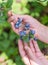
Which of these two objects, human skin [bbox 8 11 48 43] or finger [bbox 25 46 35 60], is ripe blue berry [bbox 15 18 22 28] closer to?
human skin [bbox 8 11 48 43]

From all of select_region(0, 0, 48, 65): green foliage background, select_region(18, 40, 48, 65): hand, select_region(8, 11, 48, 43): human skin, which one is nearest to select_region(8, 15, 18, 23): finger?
select_region(8, 11, 48, 43): human skin

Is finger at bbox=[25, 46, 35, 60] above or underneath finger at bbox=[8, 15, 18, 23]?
underneath

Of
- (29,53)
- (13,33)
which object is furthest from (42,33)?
(13,33)

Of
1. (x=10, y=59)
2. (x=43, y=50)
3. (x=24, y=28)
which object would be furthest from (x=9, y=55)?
(x=24, y=28)

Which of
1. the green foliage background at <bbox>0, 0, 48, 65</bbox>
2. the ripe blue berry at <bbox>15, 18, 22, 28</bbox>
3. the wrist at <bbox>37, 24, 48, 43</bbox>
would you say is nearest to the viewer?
the ripe blue berry at <bbox>15, 18, 22, 28</bbox>

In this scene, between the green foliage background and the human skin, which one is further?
the green foliage background

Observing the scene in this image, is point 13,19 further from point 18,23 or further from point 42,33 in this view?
point 42,33

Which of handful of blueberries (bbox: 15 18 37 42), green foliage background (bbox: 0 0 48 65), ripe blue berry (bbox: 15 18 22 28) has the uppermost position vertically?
ripe blue berry (bbox: 15 18 22 28)

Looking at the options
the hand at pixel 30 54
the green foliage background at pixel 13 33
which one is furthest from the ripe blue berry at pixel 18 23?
the green foliage background at pixel 13 33

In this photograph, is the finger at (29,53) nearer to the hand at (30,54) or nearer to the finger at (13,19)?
the hand at (30,54)
